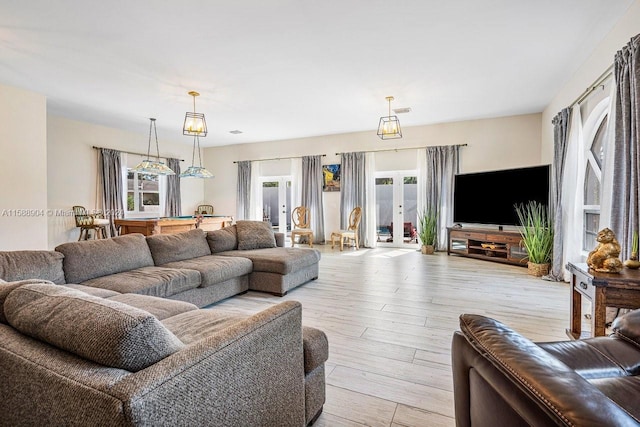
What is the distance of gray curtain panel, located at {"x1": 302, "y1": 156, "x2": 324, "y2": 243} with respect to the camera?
7.82 meters

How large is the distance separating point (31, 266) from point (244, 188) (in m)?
6.44

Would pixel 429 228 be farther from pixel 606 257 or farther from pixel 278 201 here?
pixel 606 257

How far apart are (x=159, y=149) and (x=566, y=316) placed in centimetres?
863

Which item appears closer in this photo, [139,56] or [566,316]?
[566,316]

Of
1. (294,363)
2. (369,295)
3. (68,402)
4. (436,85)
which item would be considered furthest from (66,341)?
(436,85)

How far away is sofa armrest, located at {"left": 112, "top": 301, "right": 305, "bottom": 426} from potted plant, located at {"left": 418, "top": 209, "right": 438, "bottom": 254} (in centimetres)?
556

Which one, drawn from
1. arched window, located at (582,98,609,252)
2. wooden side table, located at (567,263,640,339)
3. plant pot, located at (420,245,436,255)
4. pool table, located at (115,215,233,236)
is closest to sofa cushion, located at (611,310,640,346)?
wooden side table, located at (567,263,640,339)

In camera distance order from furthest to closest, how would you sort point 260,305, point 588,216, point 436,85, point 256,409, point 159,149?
point 159,149 → point 436,85 → point 588,216 → point 260,305 → point 256,409

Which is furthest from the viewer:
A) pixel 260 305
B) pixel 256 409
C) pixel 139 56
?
pixel 139 56

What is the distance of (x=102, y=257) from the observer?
280cm

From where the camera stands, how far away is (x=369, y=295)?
3.65 meters

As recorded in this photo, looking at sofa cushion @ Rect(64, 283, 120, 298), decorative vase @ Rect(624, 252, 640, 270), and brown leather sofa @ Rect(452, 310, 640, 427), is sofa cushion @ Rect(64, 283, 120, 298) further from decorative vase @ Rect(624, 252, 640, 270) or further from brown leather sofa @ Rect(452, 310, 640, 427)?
decorative vase @ Rect(624, 252, 640, 270)

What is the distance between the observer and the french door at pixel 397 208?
7180 millimetres

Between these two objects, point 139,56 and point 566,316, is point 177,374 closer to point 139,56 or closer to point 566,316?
point 566,316
